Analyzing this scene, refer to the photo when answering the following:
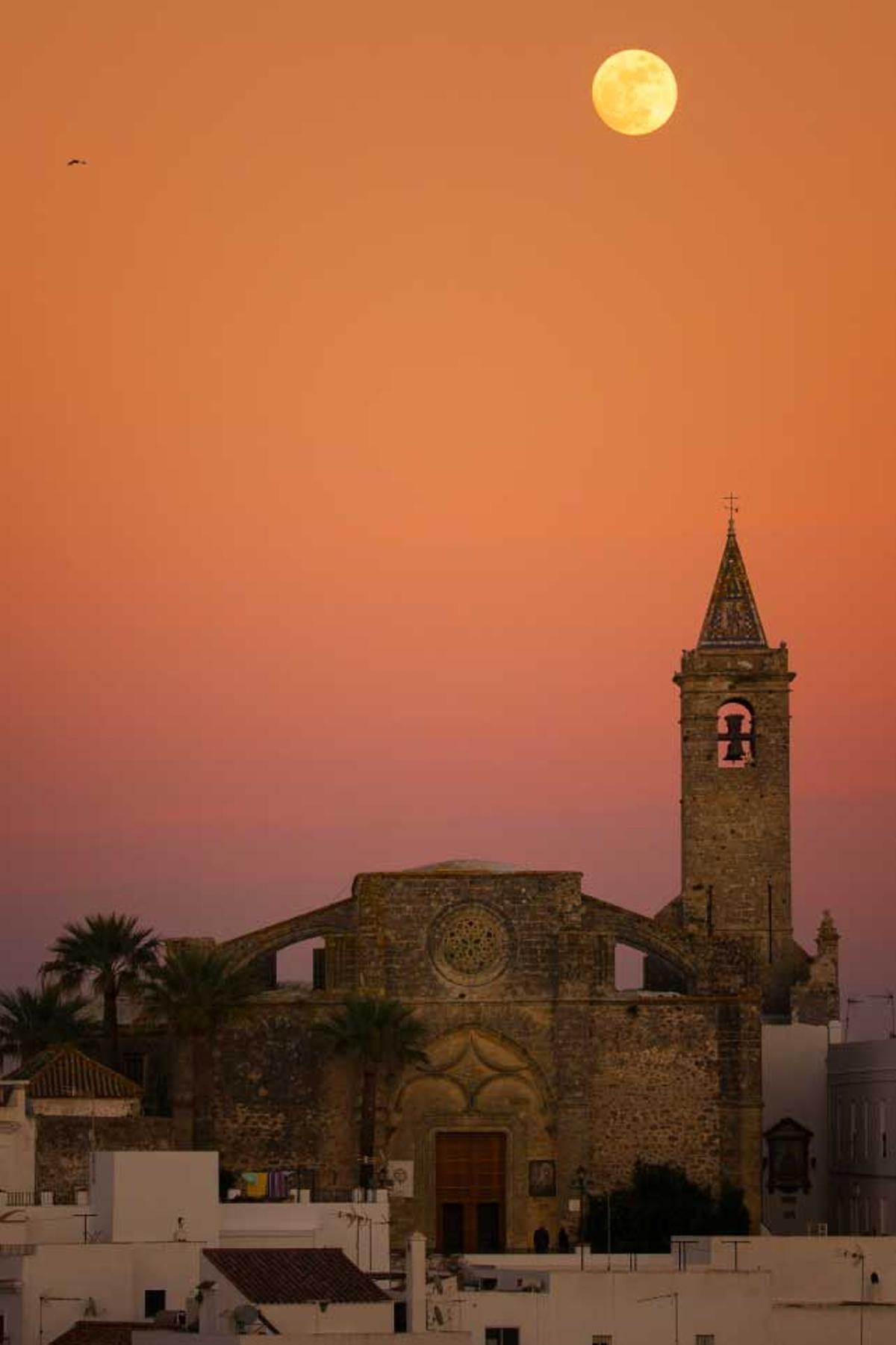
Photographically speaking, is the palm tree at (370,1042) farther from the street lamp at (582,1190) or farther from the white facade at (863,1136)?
the white facade at (863,1136)

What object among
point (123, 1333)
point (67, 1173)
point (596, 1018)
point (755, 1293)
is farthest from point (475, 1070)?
point (123, 1333)

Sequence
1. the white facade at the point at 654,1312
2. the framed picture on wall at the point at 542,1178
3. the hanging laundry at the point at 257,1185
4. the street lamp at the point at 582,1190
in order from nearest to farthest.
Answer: the white facade at the point at 654,1312 → the hanging laundry at the point at 257,1185 → the street lamp at the point at 582,1190 → the framed picture on wall at the point at 542,1178

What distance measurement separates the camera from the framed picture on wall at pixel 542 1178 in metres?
87.0

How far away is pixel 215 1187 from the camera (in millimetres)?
72438

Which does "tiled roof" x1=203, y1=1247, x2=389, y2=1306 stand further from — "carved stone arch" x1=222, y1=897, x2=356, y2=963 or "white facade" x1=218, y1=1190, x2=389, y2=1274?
"carved stone arch" x1=222, y1=897, x2=356, y2=963

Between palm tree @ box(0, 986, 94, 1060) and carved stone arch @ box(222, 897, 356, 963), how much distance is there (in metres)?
4.52

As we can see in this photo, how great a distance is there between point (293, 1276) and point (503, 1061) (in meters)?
23.1

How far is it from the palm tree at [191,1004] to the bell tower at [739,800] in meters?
15.0

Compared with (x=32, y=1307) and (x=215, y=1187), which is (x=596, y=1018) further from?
(x=32, y=1307)

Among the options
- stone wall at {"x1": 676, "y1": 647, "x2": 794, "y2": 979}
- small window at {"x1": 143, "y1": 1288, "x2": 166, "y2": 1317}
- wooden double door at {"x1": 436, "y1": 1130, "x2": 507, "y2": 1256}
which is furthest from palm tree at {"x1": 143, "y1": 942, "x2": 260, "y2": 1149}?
small window at {"x1": 143, "y1": 1288, "x2": 166, "y2": 1317}

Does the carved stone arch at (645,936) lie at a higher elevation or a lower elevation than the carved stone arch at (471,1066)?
higher

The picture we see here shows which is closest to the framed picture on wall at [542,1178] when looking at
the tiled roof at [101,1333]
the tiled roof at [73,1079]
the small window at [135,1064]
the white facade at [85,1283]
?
the tiled roof at [73,1079]

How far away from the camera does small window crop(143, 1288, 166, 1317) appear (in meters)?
67.7

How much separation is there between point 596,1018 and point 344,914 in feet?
22.0
